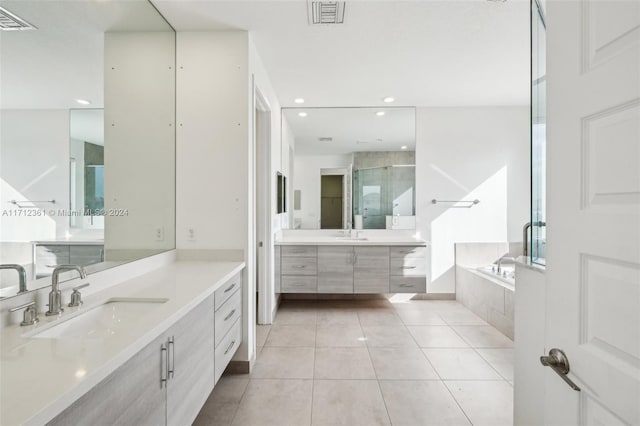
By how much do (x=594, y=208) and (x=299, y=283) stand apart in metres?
3.31

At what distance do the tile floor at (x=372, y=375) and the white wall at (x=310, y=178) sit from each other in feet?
4.36

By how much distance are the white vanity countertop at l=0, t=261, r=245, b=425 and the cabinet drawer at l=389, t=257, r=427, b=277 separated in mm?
2648

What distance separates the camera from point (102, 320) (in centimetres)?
133

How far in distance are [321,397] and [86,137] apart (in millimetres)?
2022

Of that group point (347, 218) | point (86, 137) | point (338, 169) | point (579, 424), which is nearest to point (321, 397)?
point (579, 424)

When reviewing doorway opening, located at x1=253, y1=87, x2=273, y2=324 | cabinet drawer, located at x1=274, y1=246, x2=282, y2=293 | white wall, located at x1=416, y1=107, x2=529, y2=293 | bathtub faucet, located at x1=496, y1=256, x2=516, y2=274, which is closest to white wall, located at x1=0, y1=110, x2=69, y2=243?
doorway opening, located at x1=253, y1=87, x2=273, y2=324

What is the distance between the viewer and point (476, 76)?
3.22 meters

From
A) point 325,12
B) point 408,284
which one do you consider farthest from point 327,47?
point 408,284

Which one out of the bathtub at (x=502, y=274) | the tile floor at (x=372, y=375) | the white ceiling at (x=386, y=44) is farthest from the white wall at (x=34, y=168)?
the bathtub at (x=502, y=274)

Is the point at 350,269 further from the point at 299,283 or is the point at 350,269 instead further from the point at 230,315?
the point at 230,315

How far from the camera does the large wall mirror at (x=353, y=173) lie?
14.0ft

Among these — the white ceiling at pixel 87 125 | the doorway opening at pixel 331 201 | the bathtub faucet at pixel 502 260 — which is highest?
the white ceiling at pixel 87 125

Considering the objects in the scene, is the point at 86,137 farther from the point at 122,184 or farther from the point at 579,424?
the point at 579,424

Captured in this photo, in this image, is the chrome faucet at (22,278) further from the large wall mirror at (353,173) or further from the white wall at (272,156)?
the large wall mirror at (353,173)
